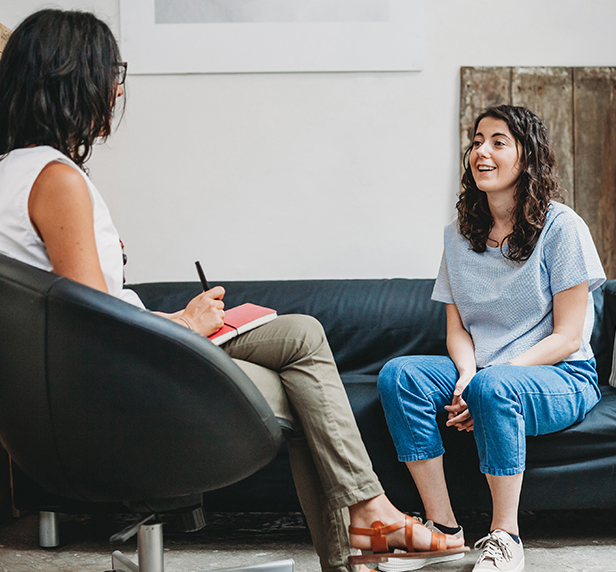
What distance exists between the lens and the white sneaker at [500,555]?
53.7 inches

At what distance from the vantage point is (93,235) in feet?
3.08

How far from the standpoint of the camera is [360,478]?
118cm

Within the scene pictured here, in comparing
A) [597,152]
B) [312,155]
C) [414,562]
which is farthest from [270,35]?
[414,562]

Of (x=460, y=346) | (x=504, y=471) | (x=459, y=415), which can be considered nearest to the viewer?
(x=504, y=471)

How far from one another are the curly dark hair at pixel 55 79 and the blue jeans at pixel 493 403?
3.27ft

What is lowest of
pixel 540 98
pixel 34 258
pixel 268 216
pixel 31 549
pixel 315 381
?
pixel 31 549

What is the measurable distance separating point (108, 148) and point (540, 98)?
6.02ft

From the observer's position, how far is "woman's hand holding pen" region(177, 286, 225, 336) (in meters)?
1.20

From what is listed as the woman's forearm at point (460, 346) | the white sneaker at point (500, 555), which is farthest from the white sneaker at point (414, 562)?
the woman's forearm at point (460, 346)

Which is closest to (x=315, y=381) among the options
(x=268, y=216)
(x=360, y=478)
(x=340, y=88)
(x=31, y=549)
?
(x=360, y=478)

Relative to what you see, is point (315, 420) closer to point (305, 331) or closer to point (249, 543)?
point (305, 331)

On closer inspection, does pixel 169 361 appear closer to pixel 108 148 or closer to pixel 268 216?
pixel 268 216

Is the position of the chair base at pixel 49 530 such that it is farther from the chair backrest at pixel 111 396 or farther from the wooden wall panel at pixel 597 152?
the wooden wall panel at pixel 597 152

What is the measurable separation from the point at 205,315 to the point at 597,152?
2.04 m
